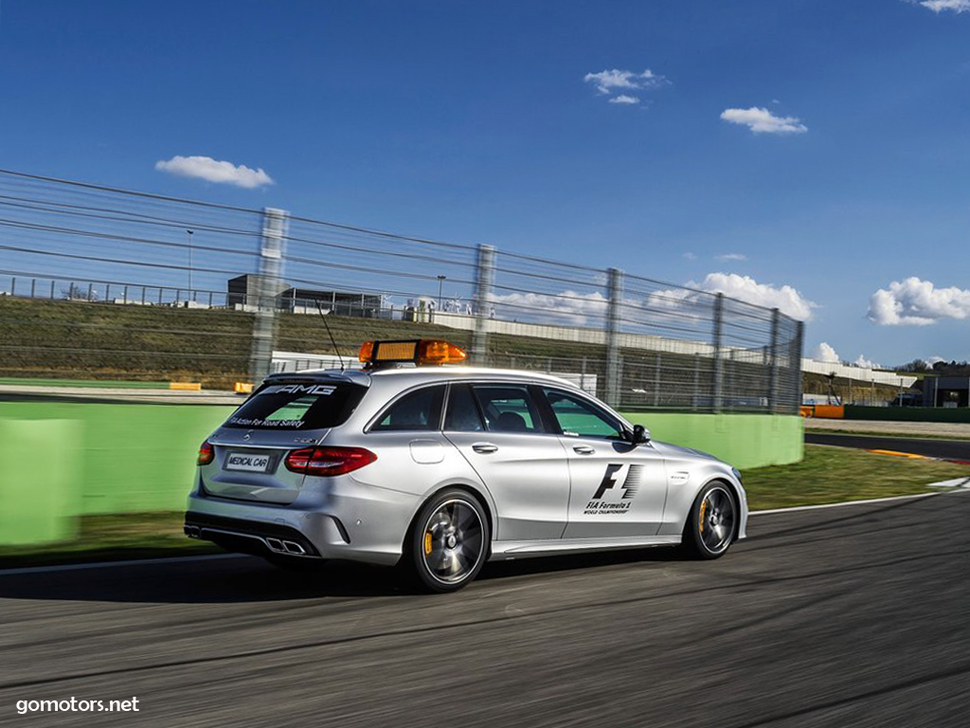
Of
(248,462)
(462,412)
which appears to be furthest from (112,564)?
(462,412)

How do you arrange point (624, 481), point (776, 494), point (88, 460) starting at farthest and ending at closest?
point (776, 494)
point (88, 460)
point (624, 481)

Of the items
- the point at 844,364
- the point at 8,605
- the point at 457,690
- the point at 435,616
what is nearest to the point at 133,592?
the point at 8,605

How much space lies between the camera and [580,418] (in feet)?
24.7

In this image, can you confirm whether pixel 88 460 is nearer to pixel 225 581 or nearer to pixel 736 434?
pixel 225 581

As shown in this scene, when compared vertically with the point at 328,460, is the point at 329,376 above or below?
above

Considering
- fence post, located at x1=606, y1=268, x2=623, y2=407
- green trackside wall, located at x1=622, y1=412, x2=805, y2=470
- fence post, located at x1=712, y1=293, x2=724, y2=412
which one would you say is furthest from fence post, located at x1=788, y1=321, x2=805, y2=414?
fence post, located at x1=606, y1=268, x2=623, y2=407

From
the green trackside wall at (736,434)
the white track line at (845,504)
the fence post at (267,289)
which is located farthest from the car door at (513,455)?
the green trackside wall at (736,434)

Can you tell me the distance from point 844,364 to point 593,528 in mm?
145488

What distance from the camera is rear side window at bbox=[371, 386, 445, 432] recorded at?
637cm

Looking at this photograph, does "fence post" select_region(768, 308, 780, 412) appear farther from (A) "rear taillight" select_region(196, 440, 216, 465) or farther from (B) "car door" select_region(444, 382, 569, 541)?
(A) "rear taillight" select_region(196, 440, 216, 465)

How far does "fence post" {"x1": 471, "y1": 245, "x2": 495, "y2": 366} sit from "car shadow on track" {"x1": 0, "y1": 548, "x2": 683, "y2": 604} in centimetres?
526

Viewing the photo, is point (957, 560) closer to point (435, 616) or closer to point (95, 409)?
point (435, 616)

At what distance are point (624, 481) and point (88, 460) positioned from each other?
5231 mm

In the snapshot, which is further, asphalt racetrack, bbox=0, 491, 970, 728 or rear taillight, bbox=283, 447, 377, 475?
rear taillight, bbox=283, 447, 377, 475
